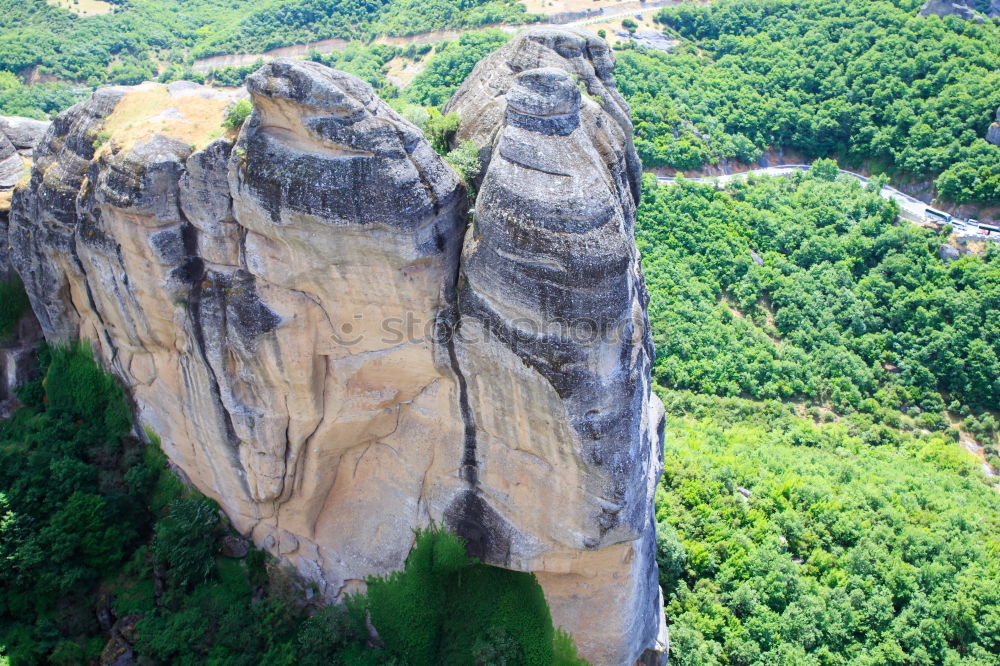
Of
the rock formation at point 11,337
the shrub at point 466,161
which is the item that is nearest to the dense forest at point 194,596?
the rock formation at point 11,337

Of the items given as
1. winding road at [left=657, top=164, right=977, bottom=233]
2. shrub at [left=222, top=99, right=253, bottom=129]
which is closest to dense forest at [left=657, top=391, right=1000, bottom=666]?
shrub at [left=222, top=99, right=253, bottom=129]

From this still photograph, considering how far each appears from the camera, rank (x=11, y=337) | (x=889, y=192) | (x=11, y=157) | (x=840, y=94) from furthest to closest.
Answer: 1. (x=840, y=94)
2. (x=889, y=192)
3. (x=11, y=157)
4. (x=11, y=337)

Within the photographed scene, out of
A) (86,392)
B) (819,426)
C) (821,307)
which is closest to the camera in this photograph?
(86,392)

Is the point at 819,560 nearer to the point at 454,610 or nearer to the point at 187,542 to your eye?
the point at 454,610

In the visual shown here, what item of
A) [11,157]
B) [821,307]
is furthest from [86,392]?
[821,307]

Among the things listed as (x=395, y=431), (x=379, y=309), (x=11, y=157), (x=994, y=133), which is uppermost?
(x=379, y=309)

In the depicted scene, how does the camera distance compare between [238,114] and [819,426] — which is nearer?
[238,114]

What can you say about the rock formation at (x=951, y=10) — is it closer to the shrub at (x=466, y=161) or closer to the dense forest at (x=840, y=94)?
the dense forest at (x=840, y=94)

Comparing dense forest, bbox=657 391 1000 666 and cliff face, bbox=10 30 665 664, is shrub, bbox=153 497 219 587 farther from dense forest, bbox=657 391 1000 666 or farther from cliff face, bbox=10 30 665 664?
dense forest, bbox=657 391 1000 666

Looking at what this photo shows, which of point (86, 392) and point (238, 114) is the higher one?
point (238, 114)
